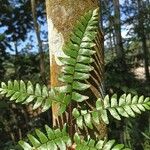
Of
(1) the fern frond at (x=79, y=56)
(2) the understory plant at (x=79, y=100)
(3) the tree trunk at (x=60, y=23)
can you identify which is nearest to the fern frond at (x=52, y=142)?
(2) the understory plant at (x=79, y=100)

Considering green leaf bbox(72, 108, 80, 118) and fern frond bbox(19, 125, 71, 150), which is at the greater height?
green leaf bbox(72, 108, 80, 118)

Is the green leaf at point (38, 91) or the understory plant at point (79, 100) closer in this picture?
the understory plant at point (79, 100)

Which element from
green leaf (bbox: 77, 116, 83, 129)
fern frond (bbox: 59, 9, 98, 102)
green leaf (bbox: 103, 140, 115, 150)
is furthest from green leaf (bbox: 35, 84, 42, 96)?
green leaf (bbox: 103, 140, 115, 150)

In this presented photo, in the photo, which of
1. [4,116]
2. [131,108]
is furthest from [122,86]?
[131,108]

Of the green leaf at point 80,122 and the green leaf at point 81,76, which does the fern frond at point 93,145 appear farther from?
the green leaf at point 81,76

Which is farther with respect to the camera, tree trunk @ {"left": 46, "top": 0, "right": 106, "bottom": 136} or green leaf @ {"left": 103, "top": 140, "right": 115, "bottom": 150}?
tree trunk @ {"left": 46, "top": 0, "right": 106, "bottom": 136}

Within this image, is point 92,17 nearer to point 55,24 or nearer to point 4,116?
point 55,24

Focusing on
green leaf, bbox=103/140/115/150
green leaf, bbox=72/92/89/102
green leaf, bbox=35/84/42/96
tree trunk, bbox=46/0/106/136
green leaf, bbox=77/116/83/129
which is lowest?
green leaf, bbox=103/140/115/150

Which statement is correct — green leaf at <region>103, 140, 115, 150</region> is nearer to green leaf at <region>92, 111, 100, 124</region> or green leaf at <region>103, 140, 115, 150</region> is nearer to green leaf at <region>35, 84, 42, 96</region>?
green leaf at <region>92, 111, 100, 124</region>
